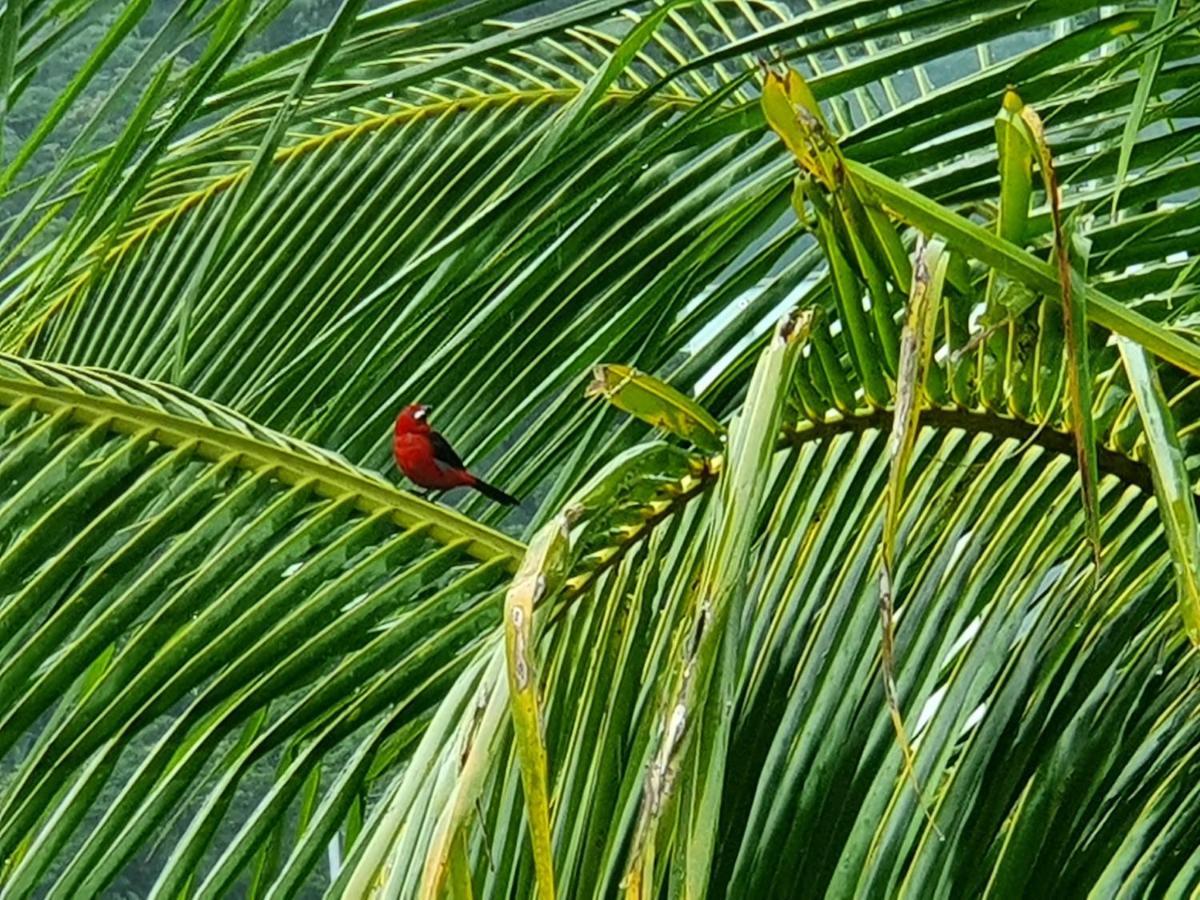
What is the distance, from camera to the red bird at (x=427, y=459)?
3.05ft

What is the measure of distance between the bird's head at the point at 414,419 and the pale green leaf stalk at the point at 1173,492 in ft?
1.70

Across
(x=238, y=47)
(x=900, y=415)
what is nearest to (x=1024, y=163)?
(x=900, y=415)

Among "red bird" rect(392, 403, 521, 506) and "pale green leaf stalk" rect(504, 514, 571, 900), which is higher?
"red bird" rect(392, 403, 521, 506)

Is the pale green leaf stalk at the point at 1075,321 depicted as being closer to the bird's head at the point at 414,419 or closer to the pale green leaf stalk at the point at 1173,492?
the pale green leaf stalk at the point at 1173,492

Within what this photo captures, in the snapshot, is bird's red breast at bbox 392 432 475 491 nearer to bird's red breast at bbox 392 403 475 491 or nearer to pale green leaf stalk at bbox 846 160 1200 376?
bird's red breast at bbox 392 403 475 491

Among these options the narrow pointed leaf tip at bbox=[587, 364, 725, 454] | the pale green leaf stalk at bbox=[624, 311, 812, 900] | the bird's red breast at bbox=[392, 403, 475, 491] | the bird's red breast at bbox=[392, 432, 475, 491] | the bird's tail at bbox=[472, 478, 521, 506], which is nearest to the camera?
the pale green leaf stalk at bbox=[624, 311, 812, 900]

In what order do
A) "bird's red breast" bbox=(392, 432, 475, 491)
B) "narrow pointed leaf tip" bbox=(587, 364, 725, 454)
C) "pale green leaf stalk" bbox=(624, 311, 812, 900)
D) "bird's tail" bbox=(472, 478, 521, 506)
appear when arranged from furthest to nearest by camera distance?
"bird's red breast" bbox=(392, 432, 475, 491)
"bird's tail" bbox=(472, 478, 521, 506)
"narrow pointed leaf tip" bbox=(587, 364, 725, 454)
"pale green leaf stalk" bbox=(624, 311, 812, 900)

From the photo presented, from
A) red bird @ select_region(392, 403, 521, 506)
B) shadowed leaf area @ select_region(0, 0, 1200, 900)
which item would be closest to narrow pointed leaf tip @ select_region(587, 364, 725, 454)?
shadowed leaf area @ select_region(0, 0, 1200, 900)

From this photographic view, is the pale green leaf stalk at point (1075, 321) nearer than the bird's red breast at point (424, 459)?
Yes

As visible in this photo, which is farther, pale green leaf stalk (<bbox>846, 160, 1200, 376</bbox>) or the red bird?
the red bird

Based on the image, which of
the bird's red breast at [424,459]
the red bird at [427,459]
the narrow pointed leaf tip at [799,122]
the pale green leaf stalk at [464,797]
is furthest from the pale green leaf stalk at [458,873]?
the bird's red breast at [424,459]

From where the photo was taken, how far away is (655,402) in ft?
1.50

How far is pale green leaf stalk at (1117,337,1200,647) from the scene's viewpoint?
36 cm

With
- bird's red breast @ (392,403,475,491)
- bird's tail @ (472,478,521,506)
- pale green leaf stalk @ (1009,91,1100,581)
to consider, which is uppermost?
bird's red breast @ (392,403,475,491)
